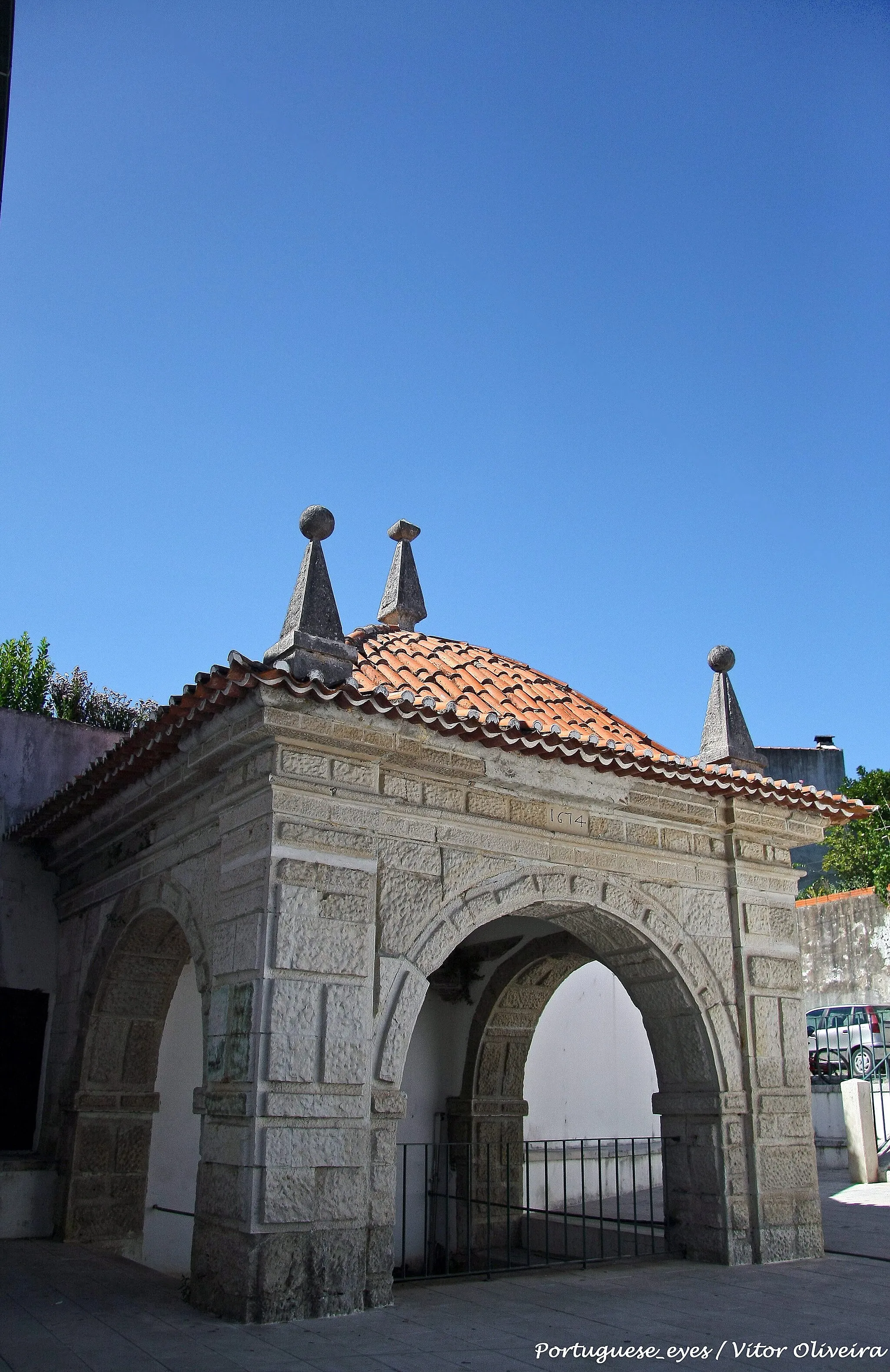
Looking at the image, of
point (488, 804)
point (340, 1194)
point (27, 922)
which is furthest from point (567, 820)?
point (27, 922)

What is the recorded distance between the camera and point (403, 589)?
9.25 metres

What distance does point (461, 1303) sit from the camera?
5.70 m

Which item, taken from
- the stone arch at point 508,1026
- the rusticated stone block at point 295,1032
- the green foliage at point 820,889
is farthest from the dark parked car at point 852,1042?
the rusticated stone block at point 295,1032

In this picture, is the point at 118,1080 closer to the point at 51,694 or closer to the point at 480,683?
the point at 480,683

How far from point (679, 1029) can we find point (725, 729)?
7.28ft

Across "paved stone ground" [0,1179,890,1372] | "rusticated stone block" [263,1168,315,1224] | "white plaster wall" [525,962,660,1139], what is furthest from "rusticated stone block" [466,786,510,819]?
"white plaster wall" [525,962,660,1139]

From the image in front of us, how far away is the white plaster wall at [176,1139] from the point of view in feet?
26.6

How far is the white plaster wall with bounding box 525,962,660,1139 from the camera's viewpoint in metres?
10.8

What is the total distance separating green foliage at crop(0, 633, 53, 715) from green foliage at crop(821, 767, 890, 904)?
1509 cm

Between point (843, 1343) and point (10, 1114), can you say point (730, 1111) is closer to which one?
point (843, 1343)

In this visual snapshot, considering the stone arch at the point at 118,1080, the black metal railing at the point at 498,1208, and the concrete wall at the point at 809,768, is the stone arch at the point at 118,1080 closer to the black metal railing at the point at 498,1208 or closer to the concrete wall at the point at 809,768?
the black metal railing at the point at 498,1208

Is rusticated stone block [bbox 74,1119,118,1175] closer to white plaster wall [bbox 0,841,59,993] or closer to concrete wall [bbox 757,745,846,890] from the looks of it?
white plaster wall [bbox 0,841,59,993]

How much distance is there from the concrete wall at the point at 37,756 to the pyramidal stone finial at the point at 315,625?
139 inches

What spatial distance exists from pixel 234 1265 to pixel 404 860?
84.7 inches
